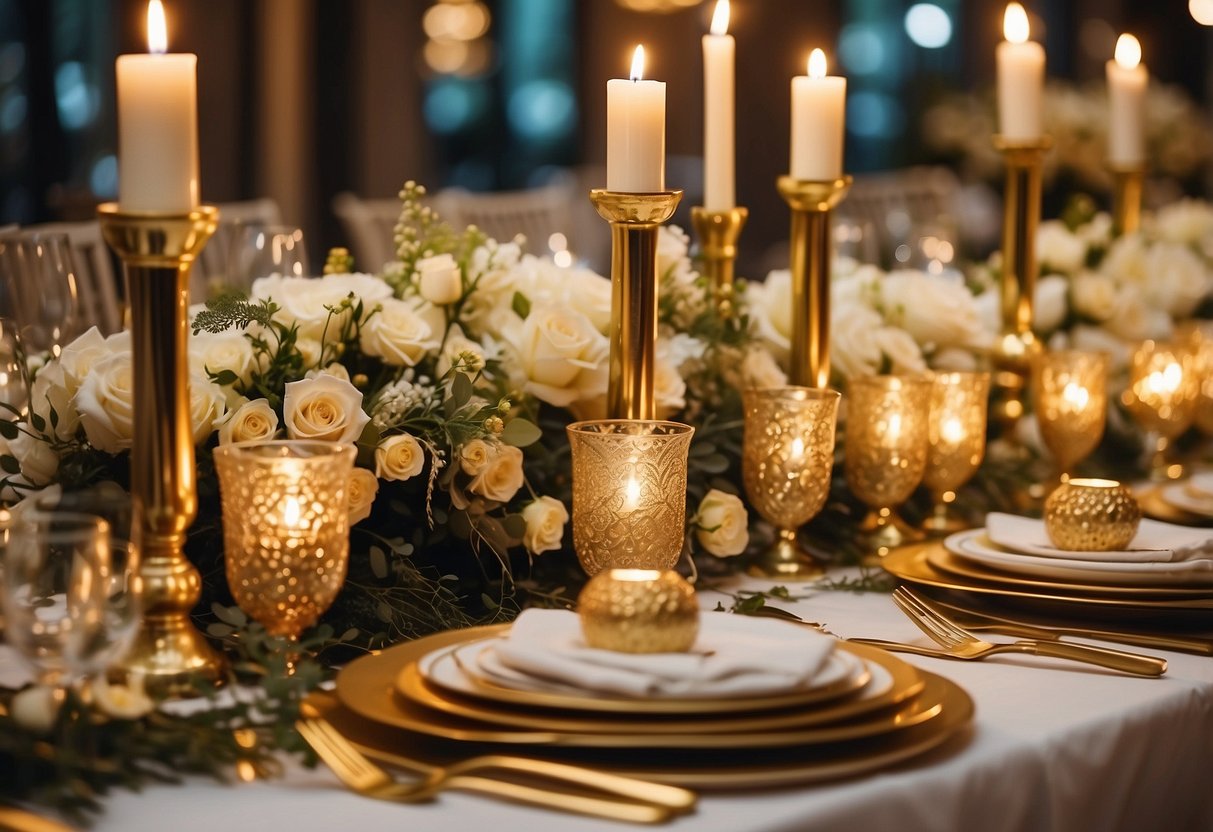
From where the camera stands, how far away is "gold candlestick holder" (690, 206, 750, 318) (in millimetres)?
1801

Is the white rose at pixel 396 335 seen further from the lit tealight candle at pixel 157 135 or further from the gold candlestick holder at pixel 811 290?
the gold candlestick holder at pixel 811 290

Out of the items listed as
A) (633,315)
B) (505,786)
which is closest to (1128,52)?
(633,315)

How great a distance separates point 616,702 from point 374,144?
210 inches

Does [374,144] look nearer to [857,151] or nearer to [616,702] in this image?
[857,151]

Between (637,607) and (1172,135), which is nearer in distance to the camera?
(637,607)

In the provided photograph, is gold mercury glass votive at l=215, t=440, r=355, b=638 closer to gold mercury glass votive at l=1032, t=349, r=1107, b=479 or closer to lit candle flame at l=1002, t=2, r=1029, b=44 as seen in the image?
gold mercury glass votive at l=1032, t=349, r=1107, b=479

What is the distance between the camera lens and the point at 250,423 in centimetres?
128

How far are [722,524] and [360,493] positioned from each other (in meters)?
0.39

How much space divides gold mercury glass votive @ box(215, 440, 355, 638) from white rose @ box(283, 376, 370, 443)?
13 cm

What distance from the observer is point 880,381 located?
1629mm

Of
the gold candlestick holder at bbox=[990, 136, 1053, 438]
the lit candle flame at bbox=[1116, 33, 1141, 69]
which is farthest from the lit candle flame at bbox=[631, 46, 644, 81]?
the lit candle flame at bbox=[1116, 33, 1141, 69]

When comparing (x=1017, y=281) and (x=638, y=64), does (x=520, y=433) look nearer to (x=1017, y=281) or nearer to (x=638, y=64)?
(x=638, y=64)

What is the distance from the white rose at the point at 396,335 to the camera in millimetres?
1410

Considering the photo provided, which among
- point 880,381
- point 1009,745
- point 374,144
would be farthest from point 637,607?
point 374,144
